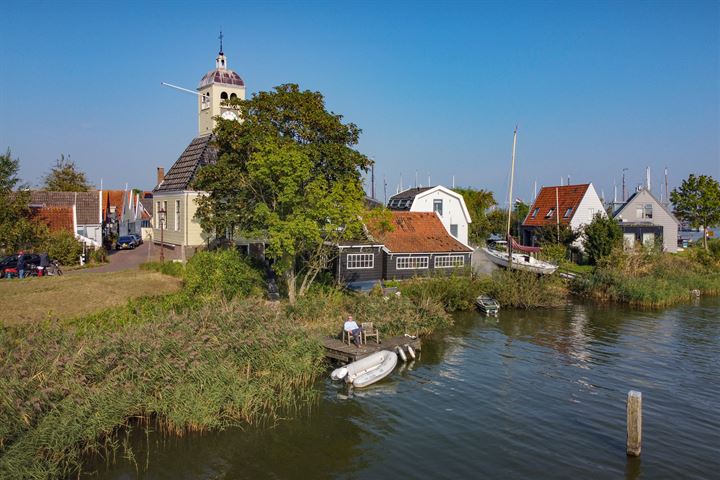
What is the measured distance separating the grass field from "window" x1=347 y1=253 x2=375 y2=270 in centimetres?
1155

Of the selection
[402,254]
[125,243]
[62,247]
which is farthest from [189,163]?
[402,254]

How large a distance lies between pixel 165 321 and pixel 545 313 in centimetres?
2551

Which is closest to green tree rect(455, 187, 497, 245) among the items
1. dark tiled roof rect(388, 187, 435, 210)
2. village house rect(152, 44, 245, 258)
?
dark tiled roof rect(388, 187, 435, 210)

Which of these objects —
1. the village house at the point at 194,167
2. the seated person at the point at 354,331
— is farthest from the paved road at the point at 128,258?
the seated person at the point at 354,331

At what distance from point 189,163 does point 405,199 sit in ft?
71.8

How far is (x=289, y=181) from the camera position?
28797 millimetres

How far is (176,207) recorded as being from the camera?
46031 millimetres

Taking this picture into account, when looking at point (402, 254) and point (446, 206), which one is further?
point (446, 206)

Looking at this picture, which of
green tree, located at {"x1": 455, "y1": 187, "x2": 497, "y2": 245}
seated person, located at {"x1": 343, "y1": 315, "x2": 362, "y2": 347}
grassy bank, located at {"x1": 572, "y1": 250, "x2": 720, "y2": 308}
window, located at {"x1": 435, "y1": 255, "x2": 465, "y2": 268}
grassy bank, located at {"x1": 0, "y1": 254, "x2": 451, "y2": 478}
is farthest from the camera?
green tree, located at {"x1": 455, "y1": 187, "x2": 497, "y2": 245}

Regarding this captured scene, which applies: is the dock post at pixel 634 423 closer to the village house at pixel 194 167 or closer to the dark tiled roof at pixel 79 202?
the village house at pixel 194 167

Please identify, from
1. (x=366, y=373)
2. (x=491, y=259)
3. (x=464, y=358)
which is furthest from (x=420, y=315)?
(x=491, y=259)

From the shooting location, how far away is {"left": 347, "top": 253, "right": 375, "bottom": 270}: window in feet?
131

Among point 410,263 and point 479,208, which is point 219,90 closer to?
point 410,263

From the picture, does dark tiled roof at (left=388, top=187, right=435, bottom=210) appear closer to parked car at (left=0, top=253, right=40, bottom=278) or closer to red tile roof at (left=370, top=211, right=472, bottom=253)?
red tile roof at (left=370, top=211, right=472, bottom=253)
